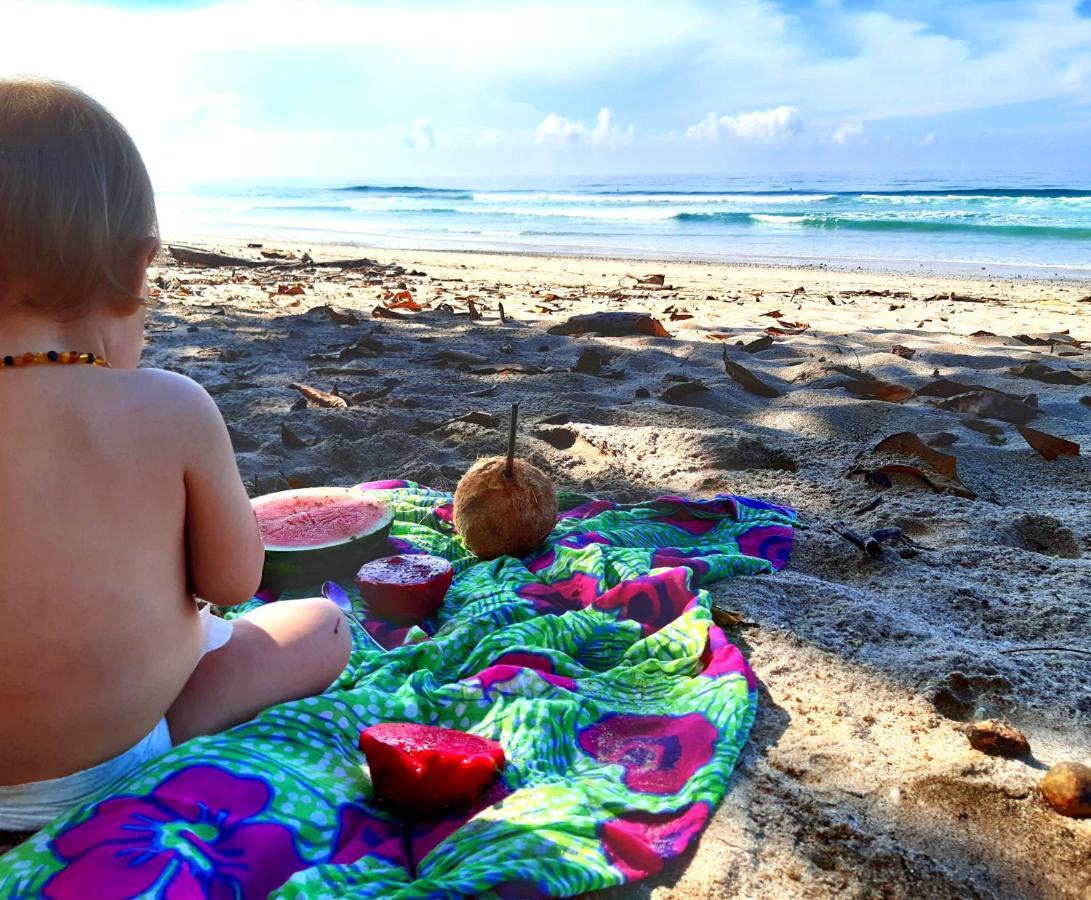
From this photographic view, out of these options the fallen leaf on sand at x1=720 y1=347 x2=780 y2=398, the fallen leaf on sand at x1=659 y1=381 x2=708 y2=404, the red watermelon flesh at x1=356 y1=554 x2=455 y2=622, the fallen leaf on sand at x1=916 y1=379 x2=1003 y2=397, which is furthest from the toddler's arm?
the fallen leaf on sand at x1=916 y1=379 x2=1003 y2=397

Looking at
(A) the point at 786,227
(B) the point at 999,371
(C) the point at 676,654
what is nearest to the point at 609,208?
(A) the point at 786,227

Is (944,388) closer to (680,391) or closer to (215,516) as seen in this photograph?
(680,391)

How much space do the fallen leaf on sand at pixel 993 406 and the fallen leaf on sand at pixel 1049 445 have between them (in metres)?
0.56

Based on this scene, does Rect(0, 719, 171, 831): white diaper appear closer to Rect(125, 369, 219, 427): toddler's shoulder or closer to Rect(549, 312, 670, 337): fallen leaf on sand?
Rect(125, 369, 219, 427): toddler's shoulder

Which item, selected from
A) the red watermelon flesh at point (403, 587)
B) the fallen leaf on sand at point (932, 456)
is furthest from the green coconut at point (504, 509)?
the fallen leaf on sand at point (932, 456)

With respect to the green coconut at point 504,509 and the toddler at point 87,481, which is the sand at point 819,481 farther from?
the toddler at point 87,481

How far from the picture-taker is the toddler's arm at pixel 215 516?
1678 mm

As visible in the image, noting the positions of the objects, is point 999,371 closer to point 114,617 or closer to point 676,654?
point 676,654

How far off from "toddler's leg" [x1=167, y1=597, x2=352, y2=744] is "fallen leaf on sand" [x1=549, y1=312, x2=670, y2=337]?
16.2 ft

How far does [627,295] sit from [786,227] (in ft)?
49.1

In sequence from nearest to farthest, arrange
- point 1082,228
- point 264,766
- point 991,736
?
point 264,766
point 991,736
point 1082,228

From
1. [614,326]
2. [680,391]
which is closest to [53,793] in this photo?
[680,391]

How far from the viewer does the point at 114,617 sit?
5.28 feet

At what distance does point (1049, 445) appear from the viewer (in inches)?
157
